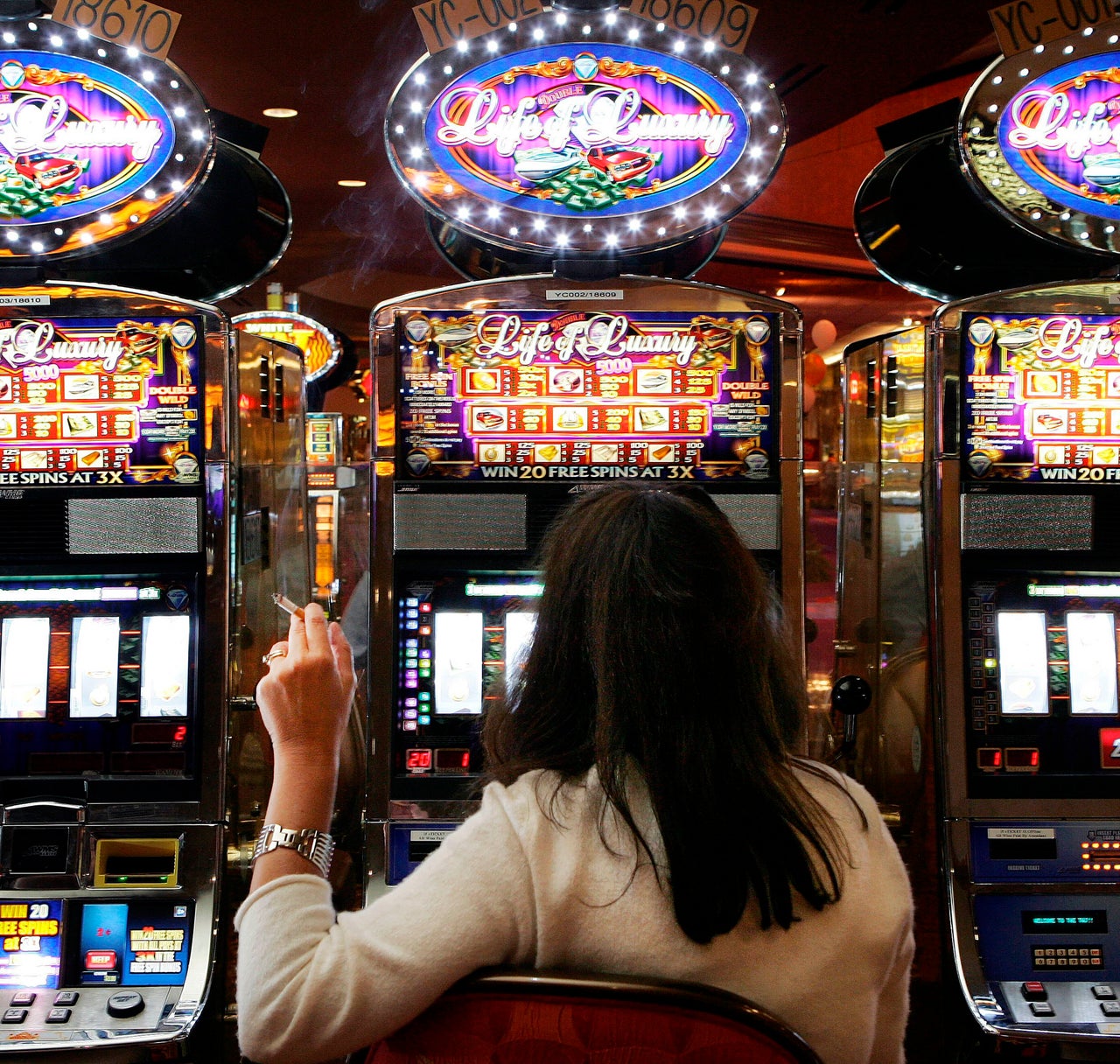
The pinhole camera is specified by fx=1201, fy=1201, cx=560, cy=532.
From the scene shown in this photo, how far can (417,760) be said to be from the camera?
3414 mm

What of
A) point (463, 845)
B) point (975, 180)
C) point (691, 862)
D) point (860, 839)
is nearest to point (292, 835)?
point (463, 845)

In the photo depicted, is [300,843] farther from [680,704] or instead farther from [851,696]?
[851,696]

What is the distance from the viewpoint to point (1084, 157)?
12.0 feet

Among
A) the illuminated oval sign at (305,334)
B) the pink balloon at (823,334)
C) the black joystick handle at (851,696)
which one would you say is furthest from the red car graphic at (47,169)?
the pink balloon at (823,334)

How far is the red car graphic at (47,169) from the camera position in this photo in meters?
3.62

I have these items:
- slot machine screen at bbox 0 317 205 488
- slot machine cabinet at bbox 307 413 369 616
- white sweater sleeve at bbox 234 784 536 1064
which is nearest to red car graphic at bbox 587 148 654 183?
slot machine screen at bbox 0 317 205 488

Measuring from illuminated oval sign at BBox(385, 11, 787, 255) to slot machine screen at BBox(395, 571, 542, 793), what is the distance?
1002 millimetres

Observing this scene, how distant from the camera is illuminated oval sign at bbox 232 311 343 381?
8.98m

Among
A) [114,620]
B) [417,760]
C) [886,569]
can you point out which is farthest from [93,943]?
[886,569]

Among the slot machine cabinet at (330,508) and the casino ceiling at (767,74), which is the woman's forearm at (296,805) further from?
the slot machine cabinet at (330,508)

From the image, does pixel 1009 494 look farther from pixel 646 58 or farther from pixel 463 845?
pixel 463 845

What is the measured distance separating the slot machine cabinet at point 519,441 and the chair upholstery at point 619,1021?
1997 mm

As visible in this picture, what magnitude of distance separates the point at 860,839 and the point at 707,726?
0.90 feet

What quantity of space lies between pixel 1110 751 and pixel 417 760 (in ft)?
6.59
